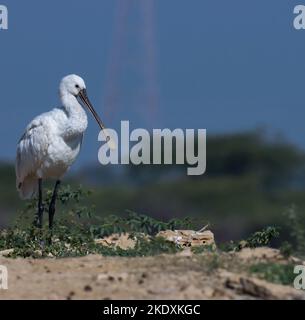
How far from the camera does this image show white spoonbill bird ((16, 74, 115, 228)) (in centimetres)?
1548

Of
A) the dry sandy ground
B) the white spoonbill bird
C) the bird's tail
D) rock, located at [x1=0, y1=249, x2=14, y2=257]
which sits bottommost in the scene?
the dry sandy ground

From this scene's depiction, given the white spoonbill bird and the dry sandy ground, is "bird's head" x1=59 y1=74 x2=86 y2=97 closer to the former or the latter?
the white spoonbill bird

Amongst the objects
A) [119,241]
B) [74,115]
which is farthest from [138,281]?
[74,115]

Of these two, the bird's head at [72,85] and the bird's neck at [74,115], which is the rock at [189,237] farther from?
the bird's head at [72,85]

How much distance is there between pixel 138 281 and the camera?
35.8 feet

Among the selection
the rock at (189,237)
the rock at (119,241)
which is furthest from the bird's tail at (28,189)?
the rock at (189,237)

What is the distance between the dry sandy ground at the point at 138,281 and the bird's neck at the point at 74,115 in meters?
3.77

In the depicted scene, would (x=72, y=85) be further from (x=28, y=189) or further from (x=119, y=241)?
(x=119, y=241)

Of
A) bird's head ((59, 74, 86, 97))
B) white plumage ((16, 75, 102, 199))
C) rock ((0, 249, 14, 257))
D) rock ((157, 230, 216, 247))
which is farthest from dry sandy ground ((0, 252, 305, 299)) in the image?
bird's head ((59, 74, 86, 97))

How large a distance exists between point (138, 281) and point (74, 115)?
4911 mm

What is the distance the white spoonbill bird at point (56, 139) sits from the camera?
1548 centimetres

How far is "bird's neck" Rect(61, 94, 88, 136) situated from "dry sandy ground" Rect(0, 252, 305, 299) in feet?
12.4
